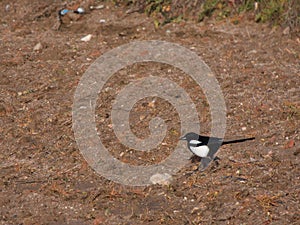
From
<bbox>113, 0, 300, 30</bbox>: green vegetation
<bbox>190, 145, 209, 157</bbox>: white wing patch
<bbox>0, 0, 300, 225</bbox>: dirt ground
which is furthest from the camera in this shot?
<bbox>113, 0, 300, 30</bbox>: green vegetation

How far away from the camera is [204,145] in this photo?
15.6 ft

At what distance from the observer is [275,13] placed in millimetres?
6797

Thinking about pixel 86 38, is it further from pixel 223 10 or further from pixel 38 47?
pixel 223 10

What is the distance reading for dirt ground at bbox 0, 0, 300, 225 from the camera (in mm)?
A: 4230

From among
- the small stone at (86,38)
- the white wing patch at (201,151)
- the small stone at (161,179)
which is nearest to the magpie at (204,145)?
the white wing patch at (201,151)

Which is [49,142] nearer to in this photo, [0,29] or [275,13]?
[0,29]

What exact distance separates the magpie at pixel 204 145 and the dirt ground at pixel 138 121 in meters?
0.08

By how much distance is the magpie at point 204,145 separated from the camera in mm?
4688

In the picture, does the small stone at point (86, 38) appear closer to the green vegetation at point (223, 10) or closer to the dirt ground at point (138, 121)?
the dirt ground at point (138, 121)

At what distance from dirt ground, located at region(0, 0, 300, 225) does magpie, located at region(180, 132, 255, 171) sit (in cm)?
8

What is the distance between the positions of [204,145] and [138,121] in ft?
2.97

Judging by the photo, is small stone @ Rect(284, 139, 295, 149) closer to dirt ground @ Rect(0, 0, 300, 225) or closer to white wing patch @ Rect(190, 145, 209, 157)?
dirt ground @ Rect(0, 0, 300, 225)

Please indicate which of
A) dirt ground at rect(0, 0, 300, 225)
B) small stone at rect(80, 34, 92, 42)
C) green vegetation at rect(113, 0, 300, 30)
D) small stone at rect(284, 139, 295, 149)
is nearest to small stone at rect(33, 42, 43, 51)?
dirt ground at rect(0, 0, 300, 225)

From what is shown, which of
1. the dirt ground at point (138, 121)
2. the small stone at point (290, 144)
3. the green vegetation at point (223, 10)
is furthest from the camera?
the green vegetation at point (223, 10)
